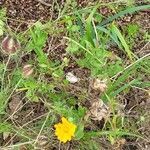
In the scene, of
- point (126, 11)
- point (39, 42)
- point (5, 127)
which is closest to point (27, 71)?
point (39, 42)

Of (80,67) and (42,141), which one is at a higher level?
(80,67)

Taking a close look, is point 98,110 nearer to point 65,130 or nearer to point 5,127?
point 65,130

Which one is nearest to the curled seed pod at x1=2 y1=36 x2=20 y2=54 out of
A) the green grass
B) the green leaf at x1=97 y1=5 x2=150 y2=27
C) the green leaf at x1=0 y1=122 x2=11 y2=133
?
the green grass

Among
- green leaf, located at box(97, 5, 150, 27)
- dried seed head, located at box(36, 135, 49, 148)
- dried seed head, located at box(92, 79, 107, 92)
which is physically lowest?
dried seed head, located at box(36, 135, 49, 148)

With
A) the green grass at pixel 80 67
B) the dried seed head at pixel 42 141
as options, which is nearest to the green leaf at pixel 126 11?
the green grass at pixel 80 67

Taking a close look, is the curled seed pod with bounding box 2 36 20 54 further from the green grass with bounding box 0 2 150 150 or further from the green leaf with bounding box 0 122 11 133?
the green leaf with bounding box 0 122 11 133

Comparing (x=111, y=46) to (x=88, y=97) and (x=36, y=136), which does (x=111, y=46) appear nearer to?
(x=88, y=97)

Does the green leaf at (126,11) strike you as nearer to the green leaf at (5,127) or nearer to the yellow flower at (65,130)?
the yellow flower at (65,130)

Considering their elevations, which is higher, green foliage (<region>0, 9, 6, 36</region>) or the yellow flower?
green foliage (<region>0, 9, 6, 36</region>)
